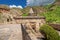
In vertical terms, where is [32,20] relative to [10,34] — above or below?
above

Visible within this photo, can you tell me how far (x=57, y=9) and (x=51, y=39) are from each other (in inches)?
1073

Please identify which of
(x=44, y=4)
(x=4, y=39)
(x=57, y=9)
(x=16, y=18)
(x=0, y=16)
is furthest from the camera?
(x=44, y=4)

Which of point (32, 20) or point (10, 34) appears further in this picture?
point (32, 20)

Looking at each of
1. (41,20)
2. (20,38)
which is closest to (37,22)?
(41,20)

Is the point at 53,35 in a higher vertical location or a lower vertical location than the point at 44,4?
lower

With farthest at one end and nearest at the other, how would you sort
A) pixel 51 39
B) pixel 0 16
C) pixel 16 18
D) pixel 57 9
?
pixel 57 9 → pixel 16 18 → pixel 0 16 → pixel 51 39

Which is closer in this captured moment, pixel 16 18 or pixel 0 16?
pixel 0 16

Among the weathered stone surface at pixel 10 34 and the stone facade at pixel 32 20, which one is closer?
the weathered stone surface at pixel 10 34

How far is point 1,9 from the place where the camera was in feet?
71.5

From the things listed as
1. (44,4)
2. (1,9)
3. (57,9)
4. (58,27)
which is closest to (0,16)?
(1,9)

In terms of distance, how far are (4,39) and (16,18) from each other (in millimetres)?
18498

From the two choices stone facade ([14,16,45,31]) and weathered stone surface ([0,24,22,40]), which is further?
stone facade ([14,16,45,31])

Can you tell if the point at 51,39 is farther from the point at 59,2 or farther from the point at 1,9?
the point at 59,2

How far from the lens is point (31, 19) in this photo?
26328 mm
